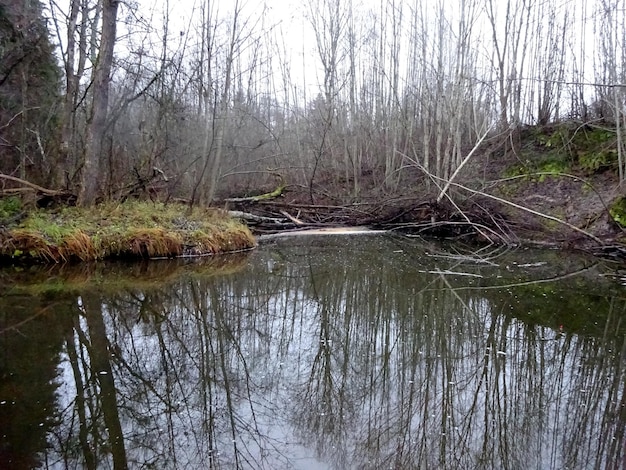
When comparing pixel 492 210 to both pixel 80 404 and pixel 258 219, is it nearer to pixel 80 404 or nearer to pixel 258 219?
pixel 258 219

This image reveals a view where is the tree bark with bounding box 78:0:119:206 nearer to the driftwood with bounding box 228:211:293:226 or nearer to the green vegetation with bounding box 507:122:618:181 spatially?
the driftwood with bounding box 228:211:293:226

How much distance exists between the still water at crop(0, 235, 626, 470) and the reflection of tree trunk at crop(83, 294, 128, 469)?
0.02m

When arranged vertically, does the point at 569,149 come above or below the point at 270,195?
above

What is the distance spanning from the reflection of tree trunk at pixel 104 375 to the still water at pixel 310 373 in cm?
2

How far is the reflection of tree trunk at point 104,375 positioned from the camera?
3066mm

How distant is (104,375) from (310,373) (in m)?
1.73

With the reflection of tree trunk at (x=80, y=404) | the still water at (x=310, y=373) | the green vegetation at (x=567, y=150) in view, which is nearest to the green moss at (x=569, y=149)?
the green vegetation at (x=567, y=150)

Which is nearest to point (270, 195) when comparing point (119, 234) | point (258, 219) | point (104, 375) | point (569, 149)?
point (258, 219)

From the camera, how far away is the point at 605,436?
3.27m

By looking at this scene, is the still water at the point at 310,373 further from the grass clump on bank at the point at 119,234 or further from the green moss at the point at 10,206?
the green moss at the point at 10,206

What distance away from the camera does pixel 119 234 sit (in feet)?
30.8

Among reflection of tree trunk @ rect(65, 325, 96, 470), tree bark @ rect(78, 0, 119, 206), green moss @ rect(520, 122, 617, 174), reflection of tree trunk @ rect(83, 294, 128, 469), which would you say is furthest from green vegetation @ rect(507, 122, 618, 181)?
reflection of tree trunk @ rect(65, 325, 96, 470)

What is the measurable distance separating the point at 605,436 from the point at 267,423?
2.26 m

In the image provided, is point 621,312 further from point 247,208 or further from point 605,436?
point 247,208
